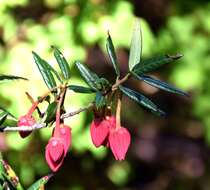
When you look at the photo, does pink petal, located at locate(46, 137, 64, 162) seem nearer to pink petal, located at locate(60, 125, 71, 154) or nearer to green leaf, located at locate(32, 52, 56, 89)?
pink petal, located at locate(60, 125, 71, 154)

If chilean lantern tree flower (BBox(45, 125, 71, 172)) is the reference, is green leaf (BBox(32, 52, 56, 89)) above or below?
above

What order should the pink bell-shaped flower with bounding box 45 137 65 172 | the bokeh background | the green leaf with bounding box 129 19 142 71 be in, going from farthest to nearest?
1. the bokeh background
2. the green leaf with bounding box 129 19 142 71
3. the pink bell-shaped flower with bounding box 45 137 65 172

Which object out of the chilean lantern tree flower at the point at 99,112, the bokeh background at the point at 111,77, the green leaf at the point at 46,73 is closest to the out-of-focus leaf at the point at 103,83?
the chilean lantern tree flower at the point at 99,112

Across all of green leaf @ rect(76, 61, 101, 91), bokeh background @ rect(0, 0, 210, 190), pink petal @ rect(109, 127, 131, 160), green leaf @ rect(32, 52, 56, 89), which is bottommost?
bokeh background @ rect(0, 0, 210, 190)

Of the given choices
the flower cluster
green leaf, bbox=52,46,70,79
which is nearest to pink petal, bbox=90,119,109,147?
the flower cluster

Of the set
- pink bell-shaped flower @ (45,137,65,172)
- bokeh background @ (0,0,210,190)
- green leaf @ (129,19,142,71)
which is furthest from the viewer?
bokeh background @ (0,0,210,190)

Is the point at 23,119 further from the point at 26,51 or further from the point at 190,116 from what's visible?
the point at 190,116
